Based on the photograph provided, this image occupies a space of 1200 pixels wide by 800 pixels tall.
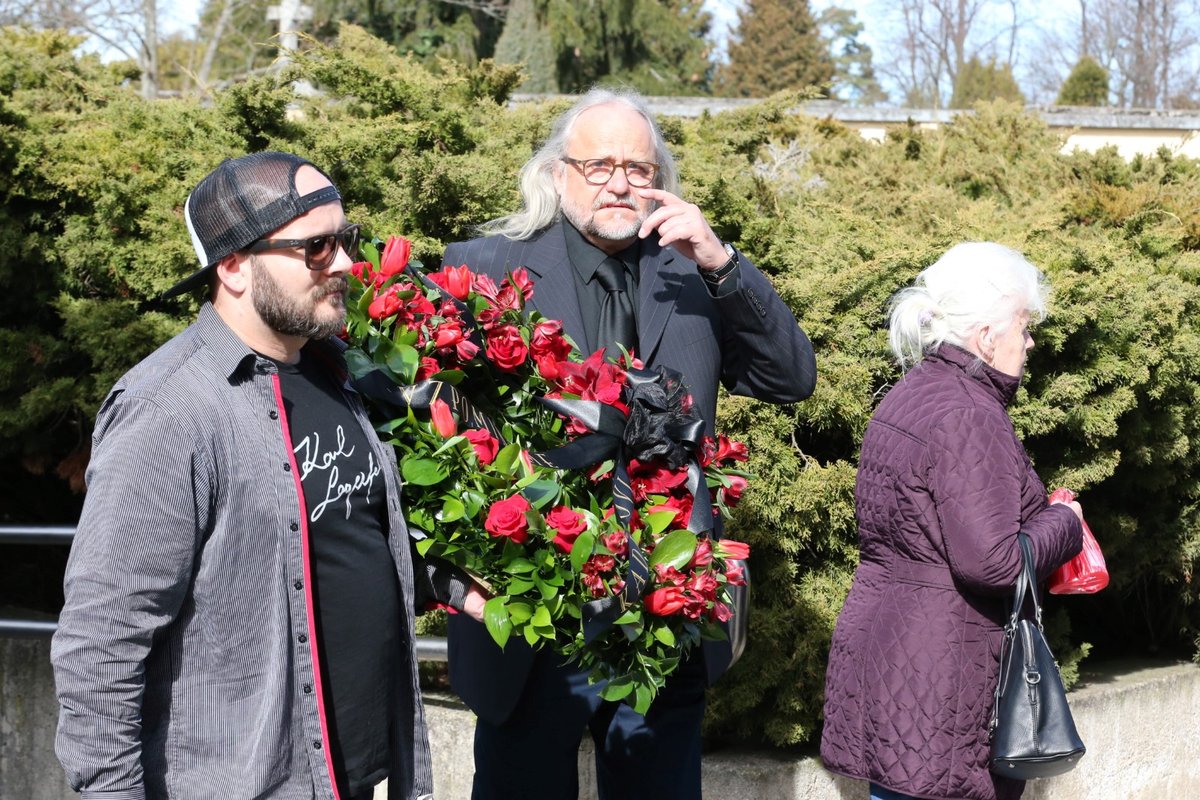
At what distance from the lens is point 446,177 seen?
13.8 feet

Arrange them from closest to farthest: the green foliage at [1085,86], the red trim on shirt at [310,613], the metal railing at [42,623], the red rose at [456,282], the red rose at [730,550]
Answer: the red trim on shirt at [310,613], the red rose at [730,550], the red rose at [456,282], the metal railing at [42,623], the green foliage at [1085,86]

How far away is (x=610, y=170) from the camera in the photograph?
9.68 ft

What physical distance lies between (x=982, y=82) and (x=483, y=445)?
125ft

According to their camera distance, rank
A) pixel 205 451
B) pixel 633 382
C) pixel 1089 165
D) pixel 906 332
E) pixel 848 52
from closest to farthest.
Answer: pixel 205 451 < pixel 633 382 < pixel 906 332 < pixel 1089 165 < pixel 848 52

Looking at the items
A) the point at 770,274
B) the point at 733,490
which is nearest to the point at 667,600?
the point at 733,490

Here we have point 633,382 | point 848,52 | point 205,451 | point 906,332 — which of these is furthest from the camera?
point 848,52

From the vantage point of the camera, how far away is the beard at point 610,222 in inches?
116

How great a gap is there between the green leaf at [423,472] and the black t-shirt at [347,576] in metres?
0.06

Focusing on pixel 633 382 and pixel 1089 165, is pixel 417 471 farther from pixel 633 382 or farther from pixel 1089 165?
pixel 1089 165

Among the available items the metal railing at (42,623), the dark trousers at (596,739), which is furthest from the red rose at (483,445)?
the metal railing at (42,623)

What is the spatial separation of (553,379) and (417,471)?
1.25 feet

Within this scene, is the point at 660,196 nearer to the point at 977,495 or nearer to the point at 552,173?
the point at 552,173

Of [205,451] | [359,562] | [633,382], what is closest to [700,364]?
[633,382]

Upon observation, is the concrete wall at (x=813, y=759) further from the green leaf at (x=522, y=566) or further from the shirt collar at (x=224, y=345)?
the shirt collar at (x=224, y=345)
